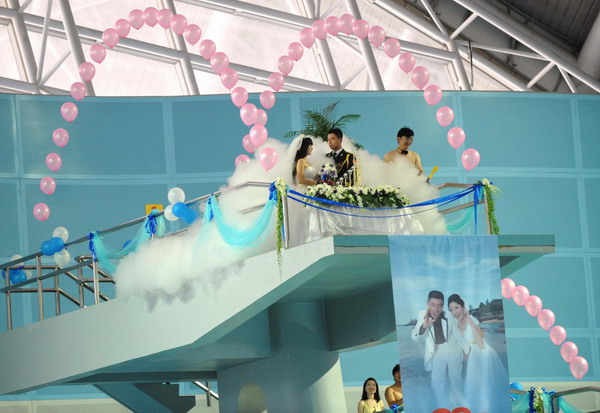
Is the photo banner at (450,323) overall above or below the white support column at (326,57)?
below

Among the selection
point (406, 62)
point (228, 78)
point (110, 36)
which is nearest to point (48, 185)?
point (110, 36)

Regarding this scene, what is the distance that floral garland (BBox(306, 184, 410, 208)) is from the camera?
388 inches

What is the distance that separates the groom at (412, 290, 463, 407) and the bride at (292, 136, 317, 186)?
167cm

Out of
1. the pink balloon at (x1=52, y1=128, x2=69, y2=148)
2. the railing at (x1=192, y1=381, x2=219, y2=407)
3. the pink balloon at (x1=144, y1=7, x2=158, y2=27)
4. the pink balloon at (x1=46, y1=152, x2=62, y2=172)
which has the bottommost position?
the railing at (x1=192, y1=381, x2=219, y2=407)

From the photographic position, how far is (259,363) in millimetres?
11578

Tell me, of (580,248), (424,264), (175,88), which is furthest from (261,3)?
(424,264)

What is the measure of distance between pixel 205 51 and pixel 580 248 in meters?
6.60

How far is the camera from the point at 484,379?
9664 mm

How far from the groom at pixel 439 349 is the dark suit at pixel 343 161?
60.3 inches

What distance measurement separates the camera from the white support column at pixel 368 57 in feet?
59.2

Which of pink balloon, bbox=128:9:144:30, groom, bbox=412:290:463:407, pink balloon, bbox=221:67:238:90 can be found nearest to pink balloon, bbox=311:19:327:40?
pink balloon, bbox=221:67:238:90

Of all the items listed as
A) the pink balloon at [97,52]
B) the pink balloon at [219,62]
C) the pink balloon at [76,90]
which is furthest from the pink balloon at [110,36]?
the pink balloon at [219,62]

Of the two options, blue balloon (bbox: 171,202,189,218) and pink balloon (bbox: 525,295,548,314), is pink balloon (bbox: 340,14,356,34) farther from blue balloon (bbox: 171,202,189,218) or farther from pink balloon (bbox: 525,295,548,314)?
blue balloon (bbox: 171,202,189,218)

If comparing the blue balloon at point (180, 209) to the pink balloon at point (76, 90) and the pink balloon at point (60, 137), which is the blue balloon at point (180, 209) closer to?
the pink balloon at point (76, 90)
